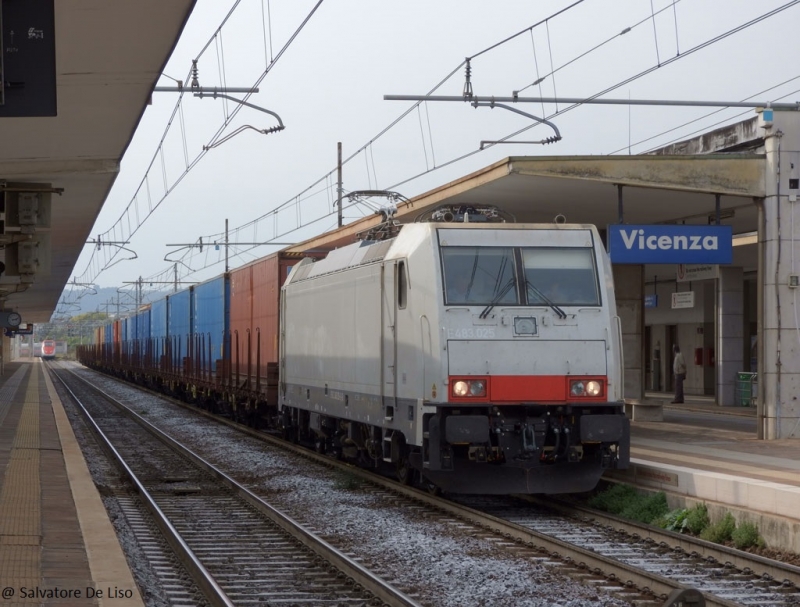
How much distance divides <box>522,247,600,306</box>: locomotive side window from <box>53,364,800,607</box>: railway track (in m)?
2.33

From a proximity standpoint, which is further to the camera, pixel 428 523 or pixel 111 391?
pixel 111 391

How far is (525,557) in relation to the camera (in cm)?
959

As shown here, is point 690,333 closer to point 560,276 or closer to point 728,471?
point 728,471

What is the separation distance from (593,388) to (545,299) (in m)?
1.08

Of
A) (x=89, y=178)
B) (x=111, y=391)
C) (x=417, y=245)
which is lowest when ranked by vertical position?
(x=111, y=391)

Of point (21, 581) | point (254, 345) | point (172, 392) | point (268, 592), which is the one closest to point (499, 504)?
point (268, 592)

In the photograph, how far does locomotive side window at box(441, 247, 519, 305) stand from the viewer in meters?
12.1

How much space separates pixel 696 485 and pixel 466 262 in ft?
10.8

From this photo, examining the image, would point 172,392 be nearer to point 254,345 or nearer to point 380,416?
point 254,345

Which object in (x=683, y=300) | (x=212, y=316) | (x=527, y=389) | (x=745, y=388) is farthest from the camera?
(x=683, y=300)

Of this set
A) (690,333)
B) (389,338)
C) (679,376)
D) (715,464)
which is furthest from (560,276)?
(690,333)

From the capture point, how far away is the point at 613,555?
9.80 m

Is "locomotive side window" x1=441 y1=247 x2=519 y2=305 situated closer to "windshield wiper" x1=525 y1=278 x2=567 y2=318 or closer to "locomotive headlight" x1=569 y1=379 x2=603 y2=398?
"windshield wiper" x1=525 y1=278 x2=567 y2=318

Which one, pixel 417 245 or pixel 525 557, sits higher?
pixel 417 245
